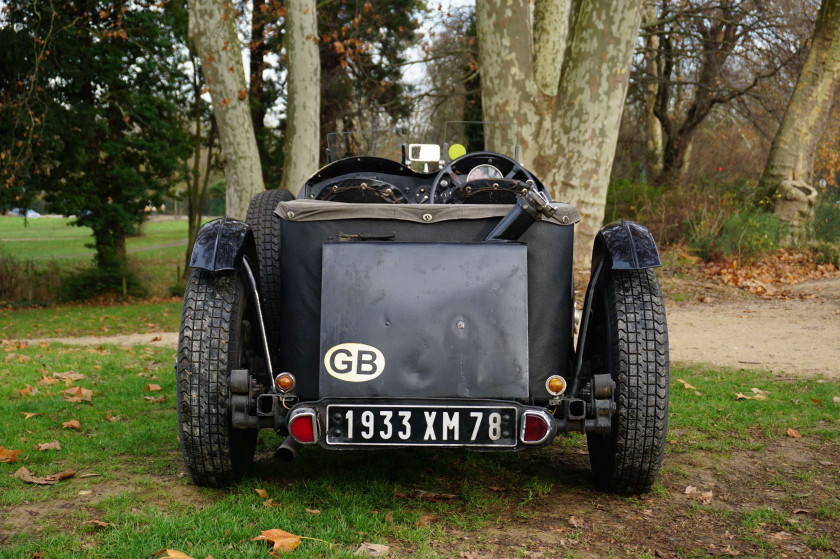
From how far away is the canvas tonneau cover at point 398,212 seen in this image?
3.84 meters

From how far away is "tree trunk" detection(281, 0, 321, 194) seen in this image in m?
13.8

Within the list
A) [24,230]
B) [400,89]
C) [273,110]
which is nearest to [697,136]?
[400,89]

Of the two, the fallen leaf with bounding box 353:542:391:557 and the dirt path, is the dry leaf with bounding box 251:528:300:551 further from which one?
the dirt path

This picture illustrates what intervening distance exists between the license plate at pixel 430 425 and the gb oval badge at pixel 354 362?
146 mm

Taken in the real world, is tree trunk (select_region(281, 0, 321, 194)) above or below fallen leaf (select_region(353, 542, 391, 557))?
above

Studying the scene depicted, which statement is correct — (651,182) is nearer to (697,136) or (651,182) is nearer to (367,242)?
(697,136)

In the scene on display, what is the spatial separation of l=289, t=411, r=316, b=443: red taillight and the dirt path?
17.2 feet

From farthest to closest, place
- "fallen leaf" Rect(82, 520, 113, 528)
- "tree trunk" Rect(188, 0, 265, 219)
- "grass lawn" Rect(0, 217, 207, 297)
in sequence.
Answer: "grass lawn" Rect(0, 217, 207, 297) → "tree trunk" Rect(188, 0, 265, 219) → "fallen leaf" Rect(82, 520, 113, 528)

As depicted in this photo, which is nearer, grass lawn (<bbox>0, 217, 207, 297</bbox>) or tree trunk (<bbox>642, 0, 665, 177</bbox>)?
grass lawn (<bbox>0, 217, 207, 297</bbox>)

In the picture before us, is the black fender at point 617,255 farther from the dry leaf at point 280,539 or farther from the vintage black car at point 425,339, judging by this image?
the dry leaf at point 280,539

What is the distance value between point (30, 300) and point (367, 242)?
1716cm

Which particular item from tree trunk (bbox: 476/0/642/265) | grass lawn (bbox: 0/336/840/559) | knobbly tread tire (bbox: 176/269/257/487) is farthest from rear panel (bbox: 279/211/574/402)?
tree trunk (bbox: 476/0/642/265)

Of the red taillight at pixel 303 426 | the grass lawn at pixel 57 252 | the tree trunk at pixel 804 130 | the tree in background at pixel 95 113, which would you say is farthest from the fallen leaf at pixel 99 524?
the grass lawn at pixel 57 252

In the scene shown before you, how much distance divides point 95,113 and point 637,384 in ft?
58.9
